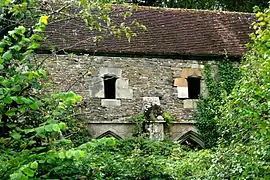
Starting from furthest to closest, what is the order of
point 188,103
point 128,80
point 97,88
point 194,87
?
point 194,87 < point 188,103 < point 128,80 < point 97,88

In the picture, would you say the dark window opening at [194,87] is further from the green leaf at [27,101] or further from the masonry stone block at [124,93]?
the green leaf at [27,101]

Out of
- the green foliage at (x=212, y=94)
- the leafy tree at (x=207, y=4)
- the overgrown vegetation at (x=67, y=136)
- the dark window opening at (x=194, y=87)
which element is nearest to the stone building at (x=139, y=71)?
the dark window opening at (x=194, y=87)

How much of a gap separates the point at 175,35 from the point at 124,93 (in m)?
2.88

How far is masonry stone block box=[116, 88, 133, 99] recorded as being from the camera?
15.4 meters

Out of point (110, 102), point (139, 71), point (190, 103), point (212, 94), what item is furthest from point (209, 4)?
point (110, 102)

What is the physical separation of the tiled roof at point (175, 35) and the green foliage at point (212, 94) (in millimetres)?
558

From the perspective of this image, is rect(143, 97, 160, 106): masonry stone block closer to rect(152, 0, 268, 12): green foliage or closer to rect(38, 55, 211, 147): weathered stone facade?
rect(38, 55, 211, 147): weathered stone facade

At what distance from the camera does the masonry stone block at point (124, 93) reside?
607 inches

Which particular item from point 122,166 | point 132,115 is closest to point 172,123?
point 132,115

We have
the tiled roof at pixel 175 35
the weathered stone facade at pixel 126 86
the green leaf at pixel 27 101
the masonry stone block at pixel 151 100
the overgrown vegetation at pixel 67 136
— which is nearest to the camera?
the green leaf at pixel 27 101

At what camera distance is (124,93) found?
50.6ft

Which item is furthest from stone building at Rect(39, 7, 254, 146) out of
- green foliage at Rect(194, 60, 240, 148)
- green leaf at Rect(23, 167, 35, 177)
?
green leaf at Rect(23, 167, 35, 177)

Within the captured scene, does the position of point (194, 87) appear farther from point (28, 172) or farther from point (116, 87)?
point (28, 172)

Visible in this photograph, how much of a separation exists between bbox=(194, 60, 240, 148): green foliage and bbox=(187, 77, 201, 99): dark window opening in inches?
16.5
